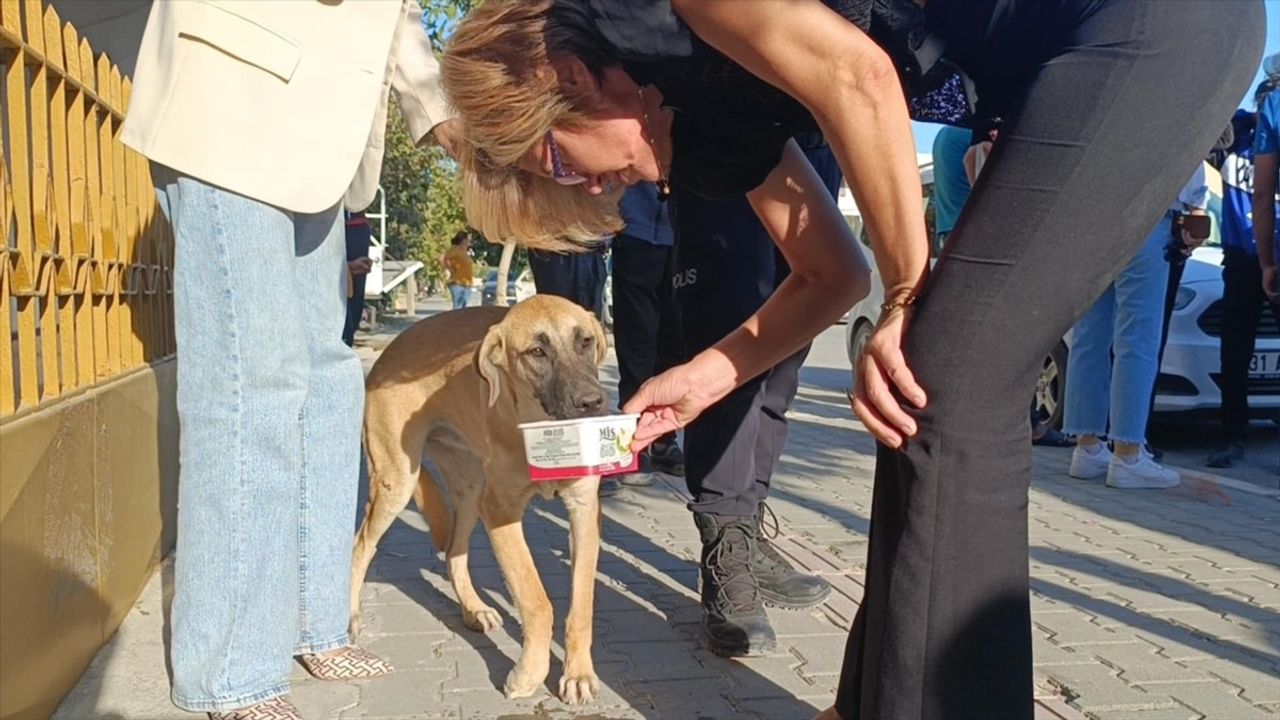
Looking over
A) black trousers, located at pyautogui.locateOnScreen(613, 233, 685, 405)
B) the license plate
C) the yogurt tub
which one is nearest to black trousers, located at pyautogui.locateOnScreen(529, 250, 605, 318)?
black trousers, located at pyautogui.locateOnScreen(613, 233, 685, 405)

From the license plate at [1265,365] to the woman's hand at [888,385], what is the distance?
273 inches

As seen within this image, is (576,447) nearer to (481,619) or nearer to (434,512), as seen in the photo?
(481,619)

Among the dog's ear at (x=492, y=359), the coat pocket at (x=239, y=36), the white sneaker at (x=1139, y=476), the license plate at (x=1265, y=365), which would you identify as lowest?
the white sneaker at (x=1139, y=476)

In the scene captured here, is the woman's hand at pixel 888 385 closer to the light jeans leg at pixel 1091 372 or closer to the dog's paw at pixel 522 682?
the dog's paw at pixel 522 682

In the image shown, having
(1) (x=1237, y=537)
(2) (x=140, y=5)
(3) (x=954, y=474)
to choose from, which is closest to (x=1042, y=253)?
(3) (x=954, y=474)

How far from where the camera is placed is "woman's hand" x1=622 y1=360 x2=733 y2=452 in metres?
2.58

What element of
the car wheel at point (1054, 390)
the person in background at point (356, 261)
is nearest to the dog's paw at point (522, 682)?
the car wheel at point (1054, 390)

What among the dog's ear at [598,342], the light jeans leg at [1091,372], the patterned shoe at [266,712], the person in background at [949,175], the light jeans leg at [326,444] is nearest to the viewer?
the patterned shoe at [266,712]

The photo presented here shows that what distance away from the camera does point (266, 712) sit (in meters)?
2.60

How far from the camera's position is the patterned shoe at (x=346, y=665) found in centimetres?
309

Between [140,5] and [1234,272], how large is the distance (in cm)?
666

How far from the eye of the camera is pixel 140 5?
5.33m

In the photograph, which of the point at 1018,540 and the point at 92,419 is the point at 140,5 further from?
the point at 1018,540

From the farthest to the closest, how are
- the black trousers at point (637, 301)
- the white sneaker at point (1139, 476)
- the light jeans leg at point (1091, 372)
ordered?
the light jeans leg at point (1091, 372)
the white sneaker at point (1139, 476)
the black trousers at point (637, 301)
